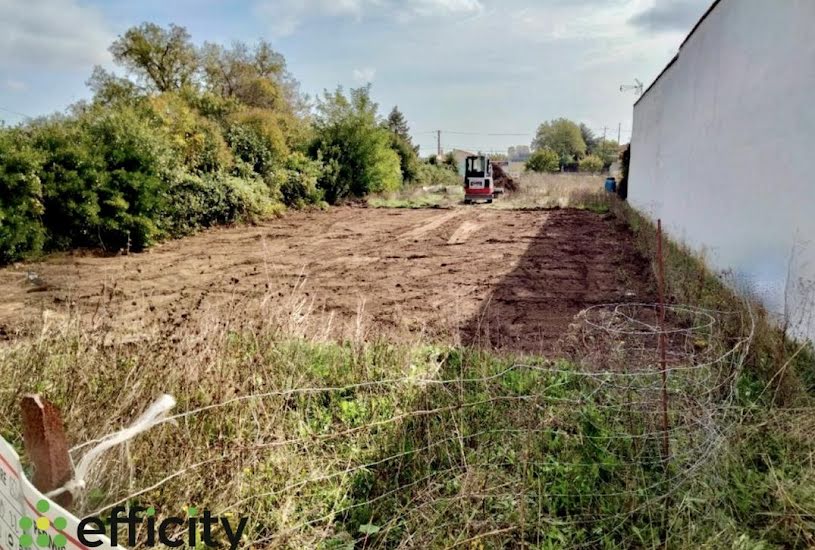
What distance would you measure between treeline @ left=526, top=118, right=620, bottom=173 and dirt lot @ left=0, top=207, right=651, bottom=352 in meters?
36.0

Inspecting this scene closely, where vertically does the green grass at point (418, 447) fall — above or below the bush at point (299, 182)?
below

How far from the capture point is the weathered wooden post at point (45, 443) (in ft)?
3.42

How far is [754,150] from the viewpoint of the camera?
5.10 m

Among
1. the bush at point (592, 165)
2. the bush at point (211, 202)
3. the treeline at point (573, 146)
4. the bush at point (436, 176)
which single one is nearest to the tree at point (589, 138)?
the treeline at point (573, 146)

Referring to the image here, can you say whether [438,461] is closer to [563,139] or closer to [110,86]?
[110,86]

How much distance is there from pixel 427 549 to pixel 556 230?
12021mm

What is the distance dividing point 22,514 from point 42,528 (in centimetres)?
10

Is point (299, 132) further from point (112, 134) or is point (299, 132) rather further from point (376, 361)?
point (376, 361)

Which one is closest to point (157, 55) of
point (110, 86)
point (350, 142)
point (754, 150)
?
point (110, 86)

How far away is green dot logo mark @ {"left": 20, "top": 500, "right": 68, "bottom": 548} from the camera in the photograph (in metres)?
0.89

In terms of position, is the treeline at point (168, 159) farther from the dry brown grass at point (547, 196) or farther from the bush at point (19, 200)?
the dry brown grass at point (547, 196)

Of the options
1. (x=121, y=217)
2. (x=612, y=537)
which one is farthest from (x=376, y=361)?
(x=121, y=217)

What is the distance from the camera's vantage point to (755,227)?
198 inches

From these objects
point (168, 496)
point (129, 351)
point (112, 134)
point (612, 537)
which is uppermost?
point (112, 134)
